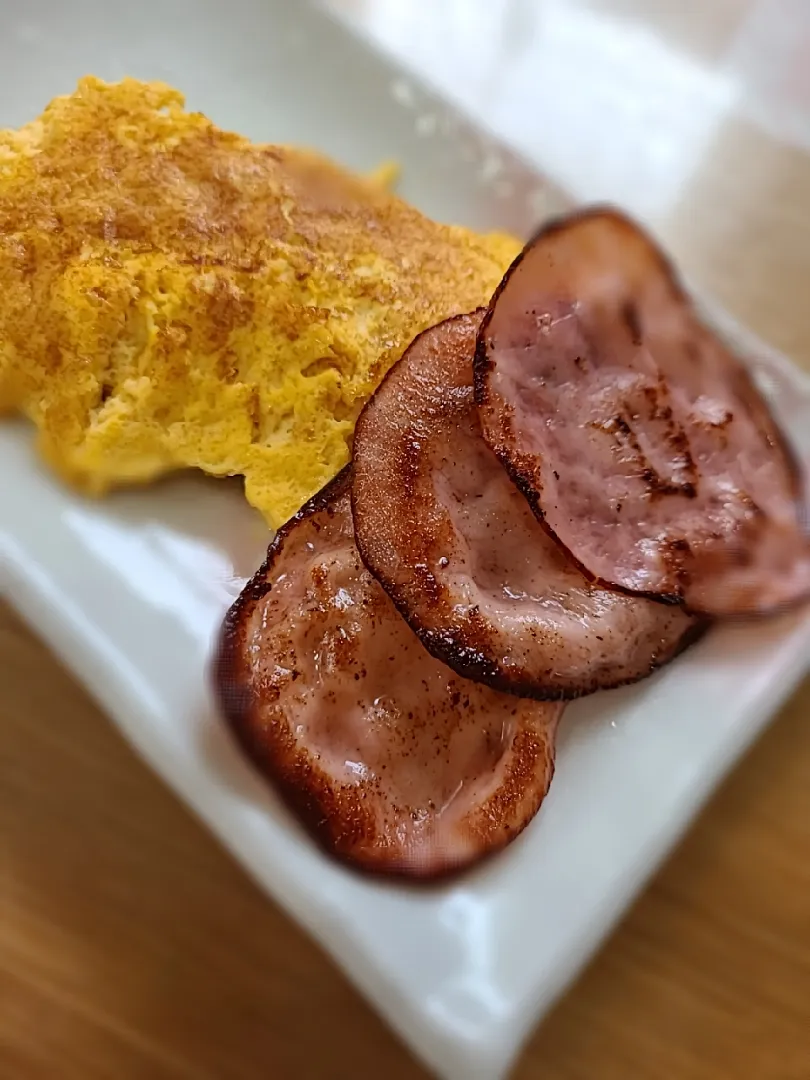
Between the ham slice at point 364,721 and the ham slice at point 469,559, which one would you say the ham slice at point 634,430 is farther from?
the ham slice at point 364,721

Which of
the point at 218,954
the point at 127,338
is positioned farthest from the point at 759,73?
the point at 218,954

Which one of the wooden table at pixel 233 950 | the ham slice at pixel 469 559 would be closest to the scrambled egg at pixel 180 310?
the ham slice at pixel 469 559

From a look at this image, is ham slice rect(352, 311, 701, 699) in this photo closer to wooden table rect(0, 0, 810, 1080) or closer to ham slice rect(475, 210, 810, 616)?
ham slice rect(475, 210, 810, 616)

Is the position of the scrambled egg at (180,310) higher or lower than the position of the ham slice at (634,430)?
lower

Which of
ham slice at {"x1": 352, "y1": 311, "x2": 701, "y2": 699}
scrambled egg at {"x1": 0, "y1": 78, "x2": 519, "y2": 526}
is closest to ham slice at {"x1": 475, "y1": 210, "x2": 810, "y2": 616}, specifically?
ham slice at {"x1": 352, "y1": 311, "x2": 701, "y2": 699}

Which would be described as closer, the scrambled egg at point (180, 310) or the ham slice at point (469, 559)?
the ham slice at point (469, 559)

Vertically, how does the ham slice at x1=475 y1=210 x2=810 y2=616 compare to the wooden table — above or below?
above

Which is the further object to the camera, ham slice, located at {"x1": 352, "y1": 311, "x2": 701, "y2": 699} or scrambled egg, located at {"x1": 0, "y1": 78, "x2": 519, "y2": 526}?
scrambled egg, located at {"x1": 0, "y1": 78, "x2": 519, "y2": 526}

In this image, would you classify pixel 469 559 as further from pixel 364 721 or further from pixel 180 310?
pixel 180 310
